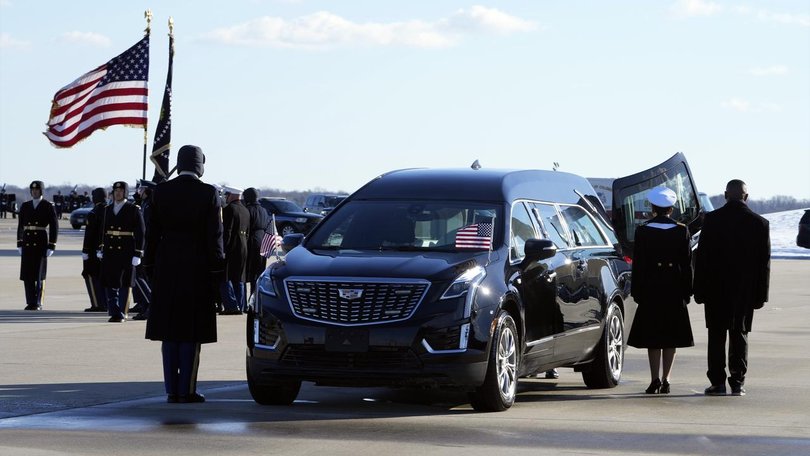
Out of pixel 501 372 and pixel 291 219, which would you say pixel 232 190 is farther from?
pixel 291 219

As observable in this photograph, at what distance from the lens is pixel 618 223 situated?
63.3 ft

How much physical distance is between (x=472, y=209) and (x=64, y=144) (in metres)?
16.8

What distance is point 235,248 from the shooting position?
2175 centimetres

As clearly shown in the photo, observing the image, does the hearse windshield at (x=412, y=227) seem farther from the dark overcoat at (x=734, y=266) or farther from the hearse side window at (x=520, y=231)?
the dark overcoat at (x=734, y=266)

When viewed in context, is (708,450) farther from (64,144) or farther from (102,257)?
(64,144)

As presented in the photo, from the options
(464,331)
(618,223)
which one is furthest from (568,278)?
(618,223)

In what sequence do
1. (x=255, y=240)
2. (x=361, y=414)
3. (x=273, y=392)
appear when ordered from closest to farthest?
(x=361, y=414) → (x=273, y=392) → (x=255, y=240)

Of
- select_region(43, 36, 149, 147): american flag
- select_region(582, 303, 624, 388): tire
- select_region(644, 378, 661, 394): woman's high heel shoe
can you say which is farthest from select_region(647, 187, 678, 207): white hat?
select_region(43, 36, 149, 147): american flag

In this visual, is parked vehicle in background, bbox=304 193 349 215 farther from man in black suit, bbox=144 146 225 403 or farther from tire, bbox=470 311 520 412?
tire, bbox=470 311 520 412

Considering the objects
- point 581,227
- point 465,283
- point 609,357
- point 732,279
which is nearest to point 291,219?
point 581,227

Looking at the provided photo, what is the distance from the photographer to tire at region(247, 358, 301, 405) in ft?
37.0

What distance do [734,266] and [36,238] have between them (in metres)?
12.6

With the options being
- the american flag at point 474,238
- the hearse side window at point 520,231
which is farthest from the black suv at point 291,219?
the american flag at point 474,238

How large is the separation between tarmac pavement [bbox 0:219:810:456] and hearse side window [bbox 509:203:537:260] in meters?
1.17
